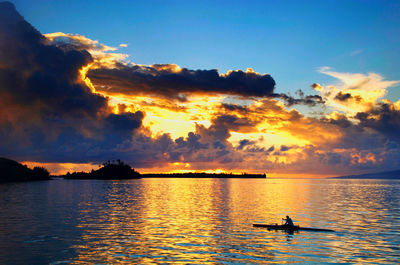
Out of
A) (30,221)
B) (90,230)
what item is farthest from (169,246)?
(30,221)

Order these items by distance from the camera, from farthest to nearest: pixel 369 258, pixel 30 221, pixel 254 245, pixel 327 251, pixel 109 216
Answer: pixel 109 216 → pixel 30 221 → pixel 254 245 → pixel 327 251 → pixel 369 258

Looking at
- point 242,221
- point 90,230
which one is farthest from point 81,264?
point 242,221

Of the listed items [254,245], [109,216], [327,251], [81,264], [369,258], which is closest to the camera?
[81,264]

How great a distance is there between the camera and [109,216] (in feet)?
245

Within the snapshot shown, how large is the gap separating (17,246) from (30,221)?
24014 mm

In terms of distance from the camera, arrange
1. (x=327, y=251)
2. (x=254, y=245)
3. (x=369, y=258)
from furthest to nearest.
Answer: (x=254, y=245) → (x=327, y=251) → (x=369, y=258)

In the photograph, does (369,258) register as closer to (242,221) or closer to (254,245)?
(254,245)

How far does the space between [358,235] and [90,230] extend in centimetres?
4368

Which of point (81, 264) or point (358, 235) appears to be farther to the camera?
point (358, 235)

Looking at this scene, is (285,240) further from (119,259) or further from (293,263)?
(119,259)

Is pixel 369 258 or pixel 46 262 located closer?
pixel 46 262

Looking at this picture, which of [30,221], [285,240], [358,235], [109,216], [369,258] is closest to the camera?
[369,258]

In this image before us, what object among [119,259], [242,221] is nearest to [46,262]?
[119,259]

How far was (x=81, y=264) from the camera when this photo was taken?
35.1m
